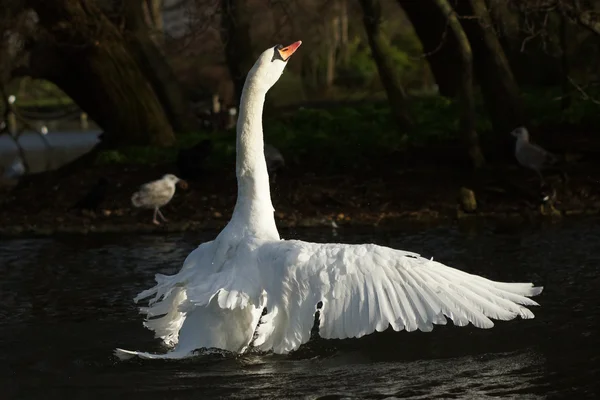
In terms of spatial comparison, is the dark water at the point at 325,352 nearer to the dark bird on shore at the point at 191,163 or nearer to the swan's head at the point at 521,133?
the swan's head at the point at 521,133

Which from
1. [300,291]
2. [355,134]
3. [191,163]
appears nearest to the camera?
[300,291]

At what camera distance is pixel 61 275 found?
46.6ft

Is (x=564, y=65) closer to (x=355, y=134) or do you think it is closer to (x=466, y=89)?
(x=466, y=89)

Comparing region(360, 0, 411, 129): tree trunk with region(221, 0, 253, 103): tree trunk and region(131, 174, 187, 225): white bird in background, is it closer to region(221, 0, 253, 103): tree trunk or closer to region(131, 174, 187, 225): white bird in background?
region(221, 0, 253, 103): tree trunk

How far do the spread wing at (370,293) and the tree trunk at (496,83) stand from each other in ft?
37.9

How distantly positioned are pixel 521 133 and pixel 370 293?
11.0 m

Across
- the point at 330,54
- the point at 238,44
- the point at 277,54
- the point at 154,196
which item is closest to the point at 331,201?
the point at 154,196

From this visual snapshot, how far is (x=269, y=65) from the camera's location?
10234mm

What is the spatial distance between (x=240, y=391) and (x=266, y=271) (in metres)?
0.96

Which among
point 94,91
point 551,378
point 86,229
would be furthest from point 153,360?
point 94,91

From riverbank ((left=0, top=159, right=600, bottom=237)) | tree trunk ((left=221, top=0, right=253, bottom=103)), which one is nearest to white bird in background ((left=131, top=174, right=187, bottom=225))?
riverbank ((left=0, top=159, right=600, bottom=237))

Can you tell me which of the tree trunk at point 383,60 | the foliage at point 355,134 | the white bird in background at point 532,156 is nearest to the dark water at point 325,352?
the white bird in background at point 532,156

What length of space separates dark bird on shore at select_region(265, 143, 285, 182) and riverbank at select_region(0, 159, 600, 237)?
8.3 inches

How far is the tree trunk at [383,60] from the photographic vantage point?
20719mm
